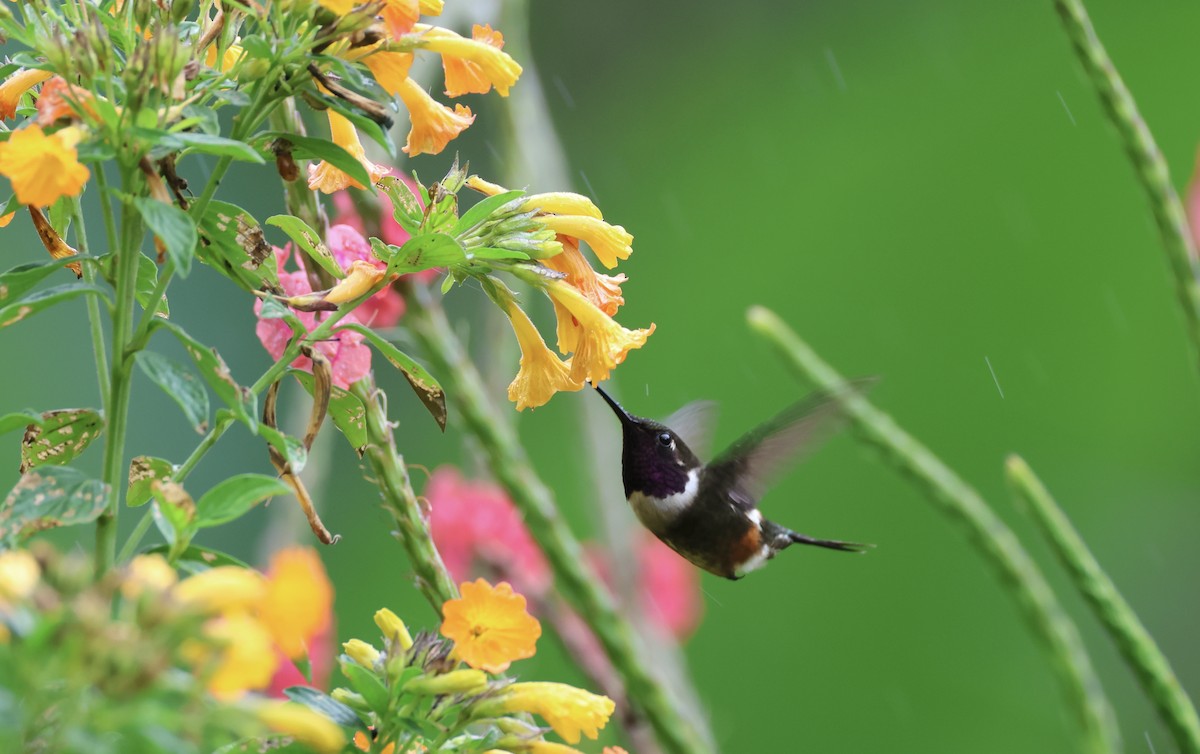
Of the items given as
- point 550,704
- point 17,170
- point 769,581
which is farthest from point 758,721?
point 17,170

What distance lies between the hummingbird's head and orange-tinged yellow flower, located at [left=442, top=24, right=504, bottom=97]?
471 millimetres

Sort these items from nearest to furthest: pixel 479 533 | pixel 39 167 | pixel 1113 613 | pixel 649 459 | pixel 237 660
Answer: pixel 237 660 → pixel 39 167 → pixel 1113 613 → pixel 649 459 → pixel 479 533

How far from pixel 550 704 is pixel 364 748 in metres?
0.10

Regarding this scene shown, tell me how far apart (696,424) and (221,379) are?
2.64 ft

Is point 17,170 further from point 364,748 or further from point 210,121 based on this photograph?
point 364,748

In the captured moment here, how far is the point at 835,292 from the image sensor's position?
3.60m

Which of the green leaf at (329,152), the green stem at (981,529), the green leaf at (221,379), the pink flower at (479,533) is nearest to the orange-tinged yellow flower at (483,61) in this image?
the green leaf at (329,152)

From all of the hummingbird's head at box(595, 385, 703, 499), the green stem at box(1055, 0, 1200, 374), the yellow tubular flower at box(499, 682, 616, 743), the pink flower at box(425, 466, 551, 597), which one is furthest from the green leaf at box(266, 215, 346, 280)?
the pink flower at box(425, 466, 551, 597)

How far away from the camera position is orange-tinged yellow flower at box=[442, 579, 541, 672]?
0.57m

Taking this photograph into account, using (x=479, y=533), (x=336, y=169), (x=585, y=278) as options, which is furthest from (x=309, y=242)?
(x=479, y=533)

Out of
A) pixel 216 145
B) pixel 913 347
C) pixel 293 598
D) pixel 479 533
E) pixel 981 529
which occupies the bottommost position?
pixel 913 347

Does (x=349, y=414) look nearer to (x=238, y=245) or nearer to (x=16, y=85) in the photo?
(x=238, y=245)

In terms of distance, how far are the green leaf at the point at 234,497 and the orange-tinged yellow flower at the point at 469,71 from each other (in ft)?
0.90

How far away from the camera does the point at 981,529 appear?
0.96 metres
